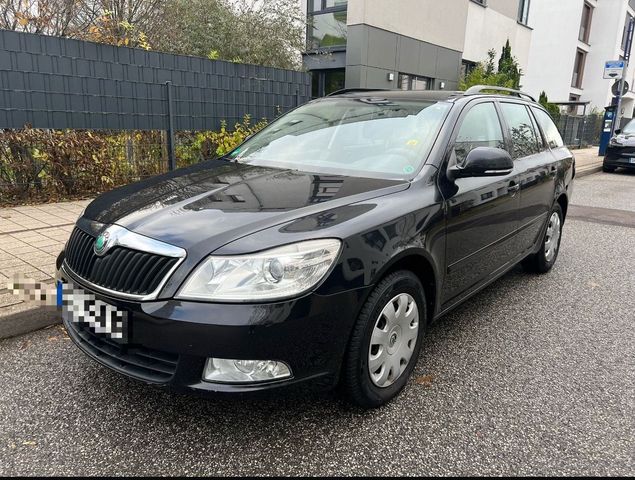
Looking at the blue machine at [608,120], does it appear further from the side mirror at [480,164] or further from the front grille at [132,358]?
the front grille at [132,358]

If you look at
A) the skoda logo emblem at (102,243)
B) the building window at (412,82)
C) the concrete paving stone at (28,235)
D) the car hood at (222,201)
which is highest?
the building window at (412,82)

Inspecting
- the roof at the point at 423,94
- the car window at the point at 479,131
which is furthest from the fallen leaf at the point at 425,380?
the roof at the point at 423,94

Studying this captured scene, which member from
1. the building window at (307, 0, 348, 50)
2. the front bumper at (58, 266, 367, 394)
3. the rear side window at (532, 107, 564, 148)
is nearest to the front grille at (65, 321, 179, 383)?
the front bumper at (58, 266, 367, 394)

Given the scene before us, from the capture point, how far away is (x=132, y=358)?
90.9 inches

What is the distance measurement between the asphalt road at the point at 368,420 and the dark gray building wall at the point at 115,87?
4.01 metres

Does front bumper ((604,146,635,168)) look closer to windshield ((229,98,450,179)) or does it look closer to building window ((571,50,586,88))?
windshield ((229,98,450,179))

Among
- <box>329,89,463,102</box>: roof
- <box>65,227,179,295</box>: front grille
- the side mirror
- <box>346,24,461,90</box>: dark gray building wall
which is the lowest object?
<box>65,227,179,295</box>: front grille

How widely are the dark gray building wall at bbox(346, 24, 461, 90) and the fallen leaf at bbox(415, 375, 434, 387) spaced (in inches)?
453

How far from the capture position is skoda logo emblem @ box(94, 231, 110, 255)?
242 centimetres

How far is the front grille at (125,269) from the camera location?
2201mm

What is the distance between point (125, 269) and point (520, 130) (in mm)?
3434

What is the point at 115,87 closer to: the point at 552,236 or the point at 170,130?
the point at 170,130

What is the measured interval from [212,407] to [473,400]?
1396mm

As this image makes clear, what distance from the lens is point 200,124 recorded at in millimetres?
8055
